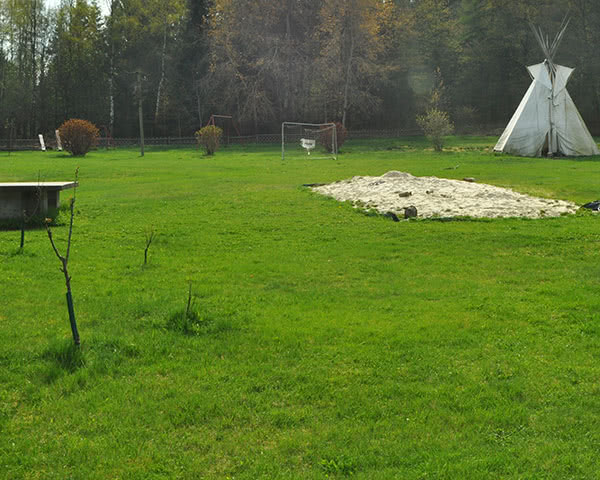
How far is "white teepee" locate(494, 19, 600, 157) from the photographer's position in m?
29.5

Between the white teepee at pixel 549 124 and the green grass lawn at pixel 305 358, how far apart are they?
2193 centimetres

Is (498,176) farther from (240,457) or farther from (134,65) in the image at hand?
(134,65)

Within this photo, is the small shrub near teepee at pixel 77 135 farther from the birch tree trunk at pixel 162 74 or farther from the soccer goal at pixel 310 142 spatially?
the birch tree trunk at pixel 162 74

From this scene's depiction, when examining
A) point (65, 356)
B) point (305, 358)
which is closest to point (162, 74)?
point (65, 356)

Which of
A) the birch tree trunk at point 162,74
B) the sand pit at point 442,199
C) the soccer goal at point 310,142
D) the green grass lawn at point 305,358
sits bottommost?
the green grass lawn at point 305,358

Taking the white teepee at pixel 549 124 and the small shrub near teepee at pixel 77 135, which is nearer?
Result: the white teepee at pixel 549 124

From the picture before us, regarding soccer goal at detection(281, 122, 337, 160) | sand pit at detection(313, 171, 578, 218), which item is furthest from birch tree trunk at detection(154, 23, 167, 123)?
sand pit at detection(313, 171, 578, 218)

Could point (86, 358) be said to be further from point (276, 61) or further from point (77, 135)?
point (276, 61)

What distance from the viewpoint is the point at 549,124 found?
29625 mm

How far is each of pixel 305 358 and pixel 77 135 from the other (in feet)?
105

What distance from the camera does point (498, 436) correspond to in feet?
11.4

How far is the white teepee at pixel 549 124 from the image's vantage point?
2952 centimetres

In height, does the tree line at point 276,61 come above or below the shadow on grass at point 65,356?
above

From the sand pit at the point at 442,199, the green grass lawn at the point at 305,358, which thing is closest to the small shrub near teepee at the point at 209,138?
the sand pit at the point at 442,199
